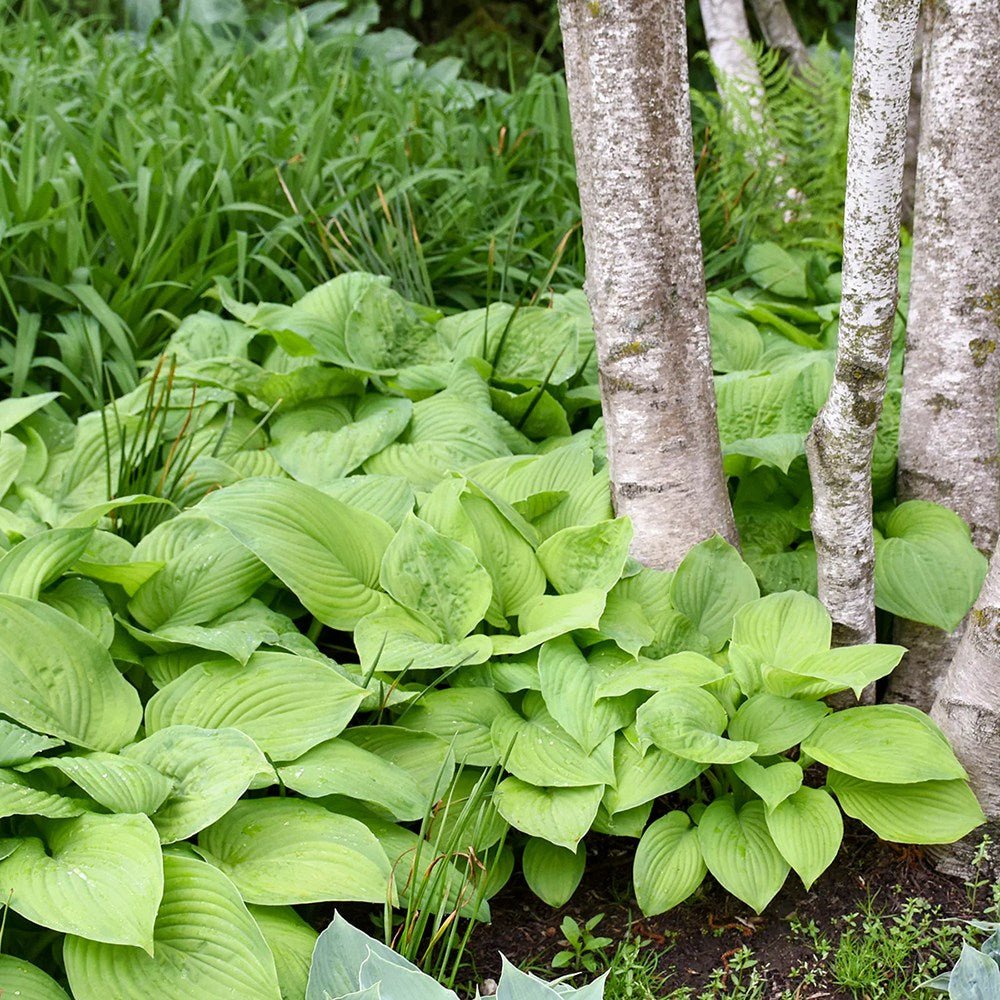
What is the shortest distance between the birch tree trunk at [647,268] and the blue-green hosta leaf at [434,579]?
413mm

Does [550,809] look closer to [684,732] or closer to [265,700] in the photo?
[684,732]

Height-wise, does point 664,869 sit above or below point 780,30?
below

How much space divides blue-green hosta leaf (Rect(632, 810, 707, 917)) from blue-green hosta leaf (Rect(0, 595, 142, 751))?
969 mm

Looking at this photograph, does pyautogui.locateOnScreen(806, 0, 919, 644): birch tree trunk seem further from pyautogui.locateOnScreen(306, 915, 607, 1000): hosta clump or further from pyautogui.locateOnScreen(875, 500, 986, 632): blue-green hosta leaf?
pyautogui.locateOnScreen(306, 915, 607, 1000): hosta clump

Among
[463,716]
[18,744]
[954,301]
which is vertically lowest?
[463,716]

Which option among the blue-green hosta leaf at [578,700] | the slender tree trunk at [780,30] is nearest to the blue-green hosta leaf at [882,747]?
the blue-green hosta leaf at [578,700]

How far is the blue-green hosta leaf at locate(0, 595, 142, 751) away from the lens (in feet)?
6.34

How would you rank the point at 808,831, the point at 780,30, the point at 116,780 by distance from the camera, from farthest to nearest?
1. the point at 780,30
2. the point at 808,831
3. the point at 116,780

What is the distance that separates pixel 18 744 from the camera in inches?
72.2

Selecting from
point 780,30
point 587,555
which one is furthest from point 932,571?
point 780,30

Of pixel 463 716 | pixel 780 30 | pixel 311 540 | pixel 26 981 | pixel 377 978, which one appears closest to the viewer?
pixel 377 978

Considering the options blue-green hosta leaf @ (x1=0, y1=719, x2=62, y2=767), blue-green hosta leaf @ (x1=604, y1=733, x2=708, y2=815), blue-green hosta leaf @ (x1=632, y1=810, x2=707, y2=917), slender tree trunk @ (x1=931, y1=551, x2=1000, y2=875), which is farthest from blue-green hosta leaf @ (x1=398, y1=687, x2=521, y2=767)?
slender tree trunk @ (x1=931, y1=551, x2=1000, y2=875)

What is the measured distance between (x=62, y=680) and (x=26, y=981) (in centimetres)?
52

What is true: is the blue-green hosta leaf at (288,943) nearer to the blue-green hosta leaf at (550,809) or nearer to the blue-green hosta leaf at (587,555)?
the blue-green hosta leaf at (550,809)
